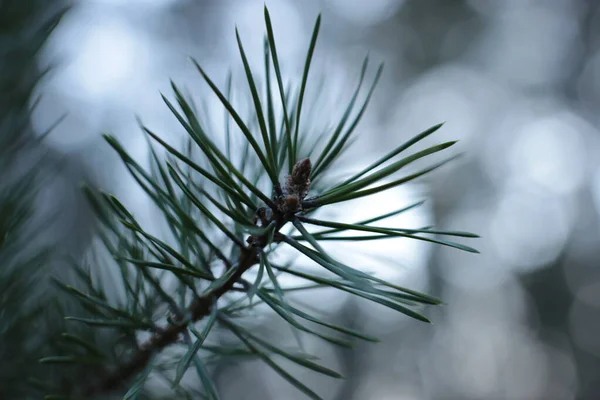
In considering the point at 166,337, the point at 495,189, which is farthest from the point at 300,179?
the point at 495,189

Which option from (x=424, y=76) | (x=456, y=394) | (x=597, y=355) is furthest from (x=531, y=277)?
(x=424, y=76)

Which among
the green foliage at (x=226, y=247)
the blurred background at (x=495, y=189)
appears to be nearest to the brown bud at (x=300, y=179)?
the green foliage at (x=226, y=247)

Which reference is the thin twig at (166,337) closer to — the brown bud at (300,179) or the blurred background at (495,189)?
the brown bud at (300,179)

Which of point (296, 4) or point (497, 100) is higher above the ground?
point (296, 4)

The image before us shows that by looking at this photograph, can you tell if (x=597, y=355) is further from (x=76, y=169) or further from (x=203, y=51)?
(x=76, y=169)

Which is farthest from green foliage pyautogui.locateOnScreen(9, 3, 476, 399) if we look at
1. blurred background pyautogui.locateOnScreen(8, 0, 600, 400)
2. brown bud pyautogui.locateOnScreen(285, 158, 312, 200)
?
blurred background pyautogui.locateOnScreen(8, 0, 600, 400)

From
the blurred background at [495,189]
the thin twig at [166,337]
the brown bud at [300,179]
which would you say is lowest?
the blurred background at [495,189]

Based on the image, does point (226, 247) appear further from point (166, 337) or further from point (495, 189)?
point (495, 189)

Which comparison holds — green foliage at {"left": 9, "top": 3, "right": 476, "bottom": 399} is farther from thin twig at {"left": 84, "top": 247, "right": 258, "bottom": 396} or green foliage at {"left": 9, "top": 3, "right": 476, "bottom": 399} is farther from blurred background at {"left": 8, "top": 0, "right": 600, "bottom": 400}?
blurred background at {"left": 8, "top": 0, "right": 600, "bottom": 400}
